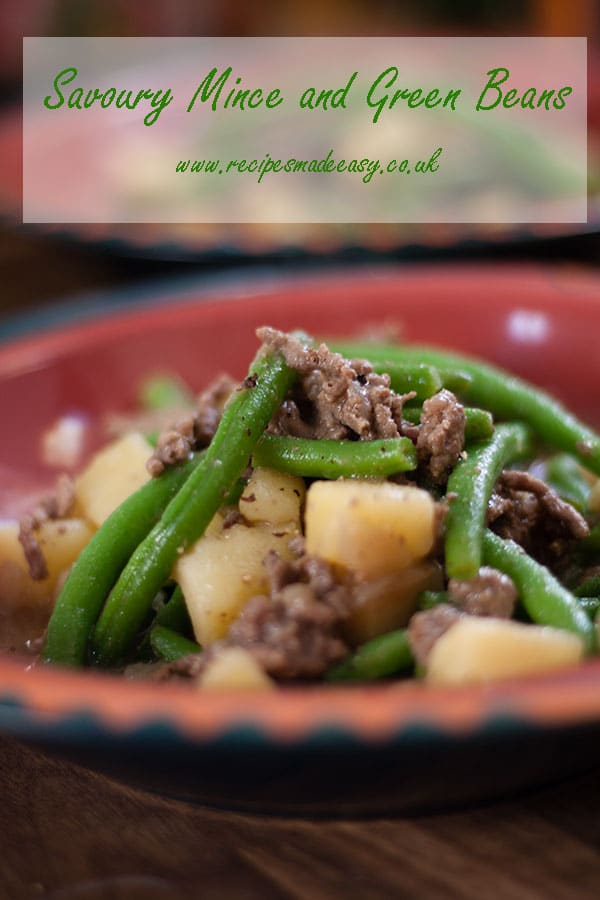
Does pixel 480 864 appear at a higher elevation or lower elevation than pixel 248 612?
lower

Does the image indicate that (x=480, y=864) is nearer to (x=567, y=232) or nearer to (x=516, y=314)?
(x=516, y=314)

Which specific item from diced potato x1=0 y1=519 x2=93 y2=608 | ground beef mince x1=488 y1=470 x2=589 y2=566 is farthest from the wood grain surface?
diced potato x1=0 y1=519 x2=93 y2=608

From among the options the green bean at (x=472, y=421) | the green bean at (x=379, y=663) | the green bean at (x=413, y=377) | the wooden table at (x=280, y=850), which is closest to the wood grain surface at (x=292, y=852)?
the wooden table at (x=280, y=850)

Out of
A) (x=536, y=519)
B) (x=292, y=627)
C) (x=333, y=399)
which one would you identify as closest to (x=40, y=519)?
(x=333, y=399)

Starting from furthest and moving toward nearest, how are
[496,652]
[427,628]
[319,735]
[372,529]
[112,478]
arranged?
1. [112,478]
2. [372,529]
3. [427,628]
4. [496,652]
5. [319,735]

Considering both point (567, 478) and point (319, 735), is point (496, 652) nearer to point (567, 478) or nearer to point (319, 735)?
point (319, 735)

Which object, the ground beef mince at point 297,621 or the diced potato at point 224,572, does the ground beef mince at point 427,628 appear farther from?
the diced potato at point 224,572

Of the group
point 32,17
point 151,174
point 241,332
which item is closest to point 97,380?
point 241,332
